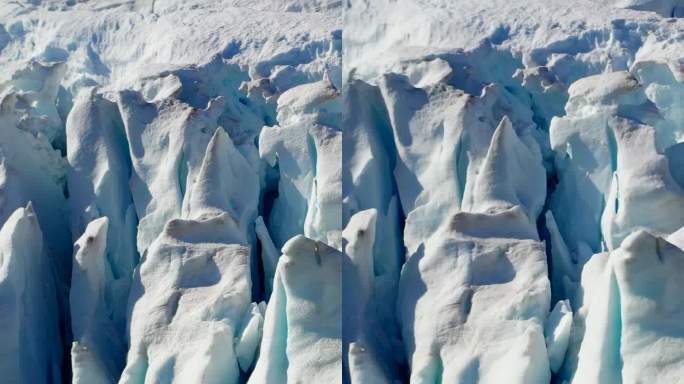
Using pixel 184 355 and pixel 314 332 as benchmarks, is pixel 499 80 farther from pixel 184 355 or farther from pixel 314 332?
pixel 184 355

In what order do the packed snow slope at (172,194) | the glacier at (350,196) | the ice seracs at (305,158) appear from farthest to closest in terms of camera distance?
the ice seracs at (305,158) < the packed snow slope at (172,194) < the glacier at (350,196)

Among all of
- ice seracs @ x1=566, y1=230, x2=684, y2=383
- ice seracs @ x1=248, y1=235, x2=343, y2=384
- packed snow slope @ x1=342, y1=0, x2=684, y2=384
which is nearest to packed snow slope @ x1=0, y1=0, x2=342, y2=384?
ice seracs @ x1=248, y1=235, x2=343, y2=384

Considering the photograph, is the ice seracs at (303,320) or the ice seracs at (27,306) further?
the ice seracs at (27,306)

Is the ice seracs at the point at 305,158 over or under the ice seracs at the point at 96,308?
over

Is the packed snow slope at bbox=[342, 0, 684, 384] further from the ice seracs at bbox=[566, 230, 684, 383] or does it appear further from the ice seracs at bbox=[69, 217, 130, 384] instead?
the ice seracs at bbox=[69, 217, 130, 384]

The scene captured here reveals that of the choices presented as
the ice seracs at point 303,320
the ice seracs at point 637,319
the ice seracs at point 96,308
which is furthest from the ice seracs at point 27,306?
the ice seracs at point 637,319

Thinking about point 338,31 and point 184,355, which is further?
point 338,31

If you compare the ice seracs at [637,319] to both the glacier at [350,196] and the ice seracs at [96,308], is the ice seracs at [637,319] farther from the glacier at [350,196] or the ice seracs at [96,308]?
the ice seracs at [96,308]

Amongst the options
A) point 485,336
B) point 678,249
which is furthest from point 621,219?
point 485,336
